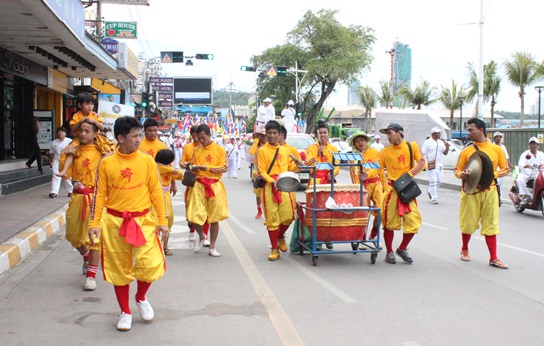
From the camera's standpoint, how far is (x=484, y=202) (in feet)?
26.2

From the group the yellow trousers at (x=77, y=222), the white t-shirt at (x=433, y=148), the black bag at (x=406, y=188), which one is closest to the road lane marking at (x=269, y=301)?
the yellow trousers at (x=77, y=222)

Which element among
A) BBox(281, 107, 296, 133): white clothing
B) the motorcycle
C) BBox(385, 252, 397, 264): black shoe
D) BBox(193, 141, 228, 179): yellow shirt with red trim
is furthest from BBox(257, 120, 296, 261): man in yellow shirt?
BBox(281, 107, 296, 133): white clothing

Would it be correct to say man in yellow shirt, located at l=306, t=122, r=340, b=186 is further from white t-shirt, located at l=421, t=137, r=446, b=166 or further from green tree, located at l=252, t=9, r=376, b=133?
green tree, located at l=252, t=9, r=376, b=133

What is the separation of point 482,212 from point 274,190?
2699mm

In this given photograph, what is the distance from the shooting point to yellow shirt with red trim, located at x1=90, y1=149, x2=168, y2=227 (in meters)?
5.22

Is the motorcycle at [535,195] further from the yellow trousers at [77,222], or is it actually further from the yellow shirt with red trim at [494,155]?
the yellow trousers at [77,222]

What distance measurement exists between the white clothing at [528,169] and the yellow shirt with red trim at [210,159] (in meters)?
8.19

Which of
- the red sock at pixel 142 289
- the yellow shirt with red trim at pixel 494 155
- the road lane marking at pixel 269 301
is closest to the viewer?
the road lane marking at pixel 269 301

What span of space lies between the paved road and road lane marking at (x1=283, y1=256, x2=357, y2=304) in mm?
13

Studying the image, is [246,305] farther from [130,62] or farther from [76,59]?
[130,62]

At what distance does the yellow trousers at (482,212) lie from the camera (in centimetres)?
793

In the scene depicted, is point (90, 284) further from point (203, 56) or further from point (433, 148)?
point (203, 56)

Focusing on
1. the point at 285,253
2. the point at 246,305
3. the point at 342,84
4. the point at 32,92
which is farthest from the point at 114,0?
the point at 342,84

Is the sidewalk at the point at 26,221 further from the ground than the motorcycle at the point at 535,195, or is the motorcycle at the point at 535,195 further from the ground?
the motorcycle at the point at 535,195
